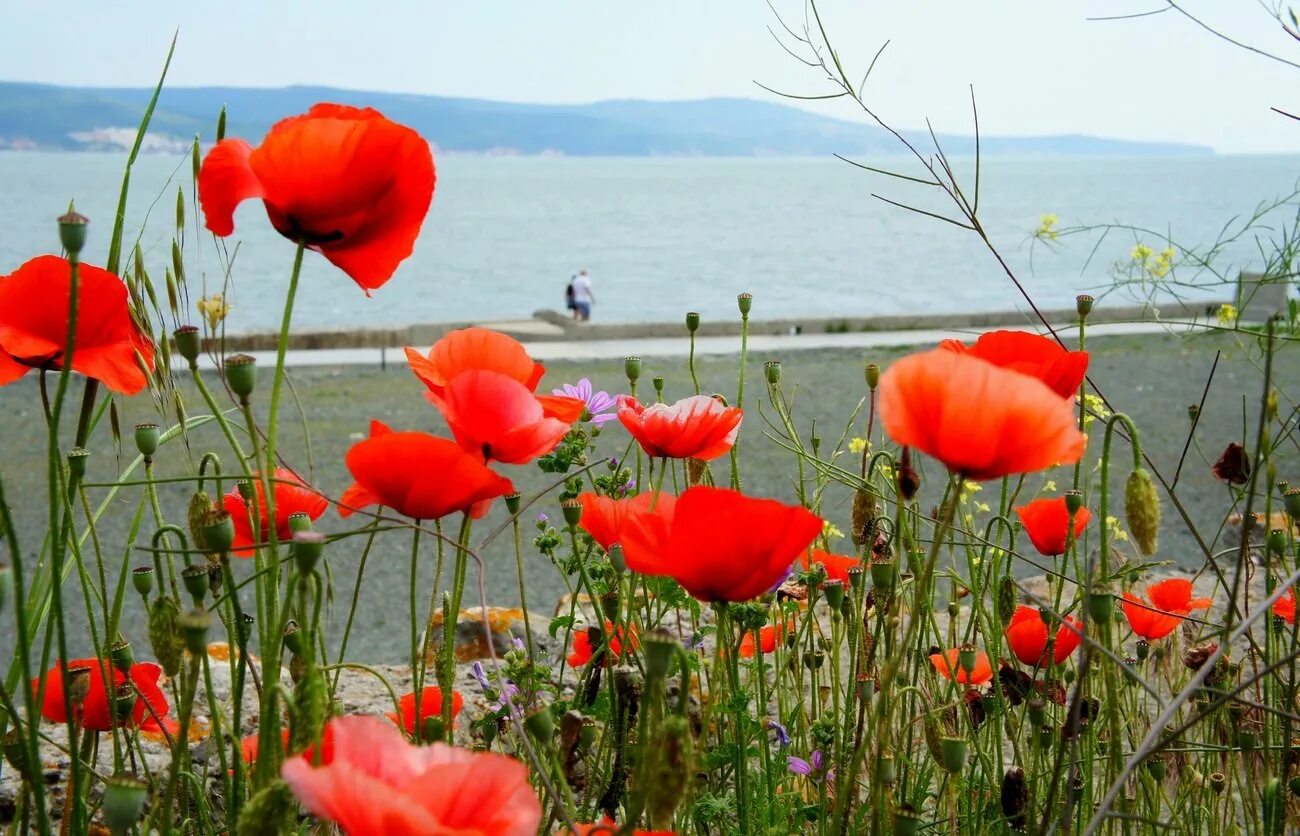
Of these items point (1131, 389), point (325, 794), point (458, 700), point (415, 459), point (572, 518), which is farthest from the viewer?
point (1131, 389)

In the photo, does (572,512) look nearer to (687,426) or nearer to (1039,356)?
(687,426)

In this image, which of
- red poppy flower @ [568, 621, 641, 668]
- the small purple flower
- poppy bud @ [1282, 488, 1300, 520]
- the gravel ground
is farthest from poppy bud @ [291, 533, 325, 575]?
the gravel ground

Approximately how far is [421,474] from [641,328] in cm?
1286

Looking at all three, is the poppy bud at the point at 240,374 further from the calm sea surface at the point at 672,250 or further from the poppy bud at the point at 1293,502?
the poppy bud at the point at 1293,502

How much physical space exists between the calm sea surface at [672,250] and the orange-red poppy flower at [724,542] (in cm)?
52

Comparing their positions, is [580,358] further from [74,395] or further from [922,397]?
[922,397]

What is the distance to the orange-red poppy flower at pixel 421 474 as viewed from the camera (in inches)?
33.4

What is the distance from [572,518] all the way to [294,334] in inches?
459

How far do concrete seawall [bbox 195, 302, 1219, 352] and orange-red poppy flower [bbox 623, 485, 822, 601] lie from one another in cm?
1128

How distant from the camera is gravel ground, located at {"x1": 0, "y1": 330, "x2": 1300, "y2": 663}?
5084mm

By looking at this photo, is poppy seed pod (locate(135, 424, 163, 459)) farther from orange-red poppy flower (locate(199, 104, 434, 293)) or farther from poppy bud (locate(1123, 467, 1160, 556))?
poppy bud (locate(1123, 467, 1160, 556))

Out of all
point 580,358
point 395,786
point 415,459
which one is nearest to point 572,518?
point 415,459

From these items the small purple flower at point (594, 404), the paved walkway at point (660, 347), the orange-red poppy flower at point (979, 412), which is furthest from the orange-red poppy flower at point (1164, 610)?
the paved walkway at point (660, 347)

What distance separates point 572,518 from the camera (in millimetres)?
1211
